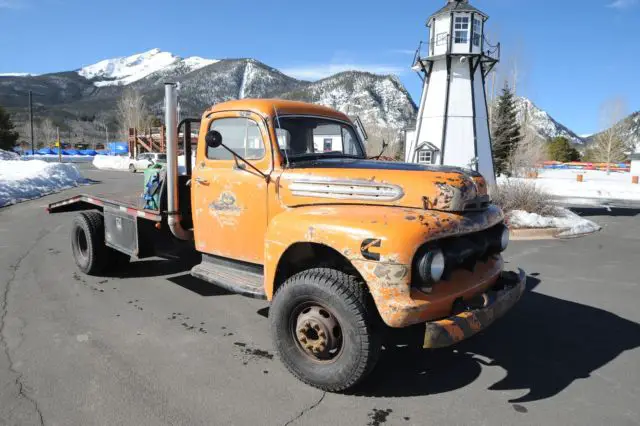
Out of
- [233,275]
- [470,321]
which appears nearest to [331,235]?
[470,321]

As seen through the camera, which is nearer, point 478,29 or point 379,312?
point 379,312

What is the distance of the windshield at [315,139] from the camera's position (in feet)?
13.9

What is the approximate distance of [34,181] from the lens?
1755 centimetres

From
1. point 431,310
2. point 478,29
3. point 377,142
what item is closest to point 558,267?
point 431,310

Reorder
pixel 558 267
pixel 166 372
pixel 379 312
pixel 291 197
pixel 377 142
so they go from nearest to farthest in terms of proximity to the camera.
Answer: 1. pixel 379 312
2. pixel 166 372
3. pixel 291 197
4. pixel 558 267
5. pixel 377 142

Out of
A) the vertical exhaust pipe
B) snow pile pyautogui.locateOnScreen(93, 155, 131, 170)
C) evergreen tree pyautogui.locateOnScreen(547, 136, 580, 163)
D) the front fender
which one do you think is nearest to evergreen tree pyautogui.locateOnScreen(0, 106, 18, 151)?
snow pile pyautogui.locateOnScreen(93, 155, 131, 170)

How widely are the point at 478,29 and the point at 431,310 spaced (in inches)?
798

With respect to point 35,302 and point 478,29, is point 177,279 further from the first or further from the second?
point 478,29

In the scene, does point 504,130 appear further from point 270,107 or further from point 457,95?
point 270,107

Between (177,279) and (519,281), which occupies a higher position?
(519,281)

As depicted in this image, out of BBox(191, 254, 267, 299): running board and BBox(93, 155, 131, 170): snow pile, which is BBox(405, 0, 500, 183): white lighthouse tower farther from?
BBox(93, 155, 131, 170): snow pile

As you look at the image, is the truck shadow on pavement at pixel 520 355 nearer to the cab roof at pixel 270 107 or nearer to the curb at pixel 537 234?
the cab roof at pixel 270 107

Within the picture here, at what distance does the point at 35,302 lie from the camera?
5.03m

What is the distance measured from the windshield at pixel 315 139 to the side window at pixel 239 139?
0.71ft
